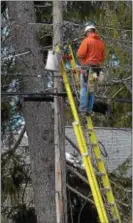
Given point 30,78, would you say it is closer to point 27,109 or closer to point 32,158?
point 27,109

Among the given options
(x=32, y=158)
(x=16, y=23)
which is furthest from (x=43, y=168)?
(x=16, y=23)

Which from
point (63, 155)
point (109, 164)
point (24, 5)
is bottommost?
point (109, 164)

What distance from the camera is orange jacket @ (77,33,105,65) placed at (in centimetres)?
866

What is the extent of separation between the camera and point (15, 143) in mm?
12477

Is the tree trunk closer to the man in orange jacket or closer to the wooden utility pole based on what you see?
the wooden utility pole

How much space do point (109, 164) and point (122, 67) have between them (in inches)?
148

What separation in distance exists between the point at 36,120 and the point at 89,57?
292 centimetres

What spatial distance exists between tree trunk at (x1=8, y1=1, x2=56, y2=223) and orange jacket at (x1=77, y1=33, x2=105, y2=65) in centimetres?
268

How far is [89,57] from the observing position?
8.74m

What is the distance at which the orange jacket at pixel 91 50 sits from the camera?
28.4 feet

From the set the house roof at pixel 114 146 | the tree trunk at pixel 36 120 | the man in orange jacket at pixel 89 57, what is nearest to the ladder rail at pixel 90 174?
the man in orange jacket at pixel 89 57

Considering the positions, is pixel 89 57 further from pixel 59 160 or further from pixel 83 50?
pixel 59 160

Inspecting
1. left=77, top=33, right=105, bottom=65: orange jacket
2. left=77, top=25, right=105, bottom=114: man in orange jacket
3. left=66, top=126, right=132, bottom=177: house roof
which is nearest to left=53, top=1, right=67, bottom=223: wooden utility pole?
left=77, top=25, right=105, bottom=114: man in orange jacket

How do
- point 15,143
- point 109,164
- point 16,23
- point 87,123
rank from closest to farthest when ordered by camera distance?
point 87,123, point 16,23, point 15,143, point 109,164
